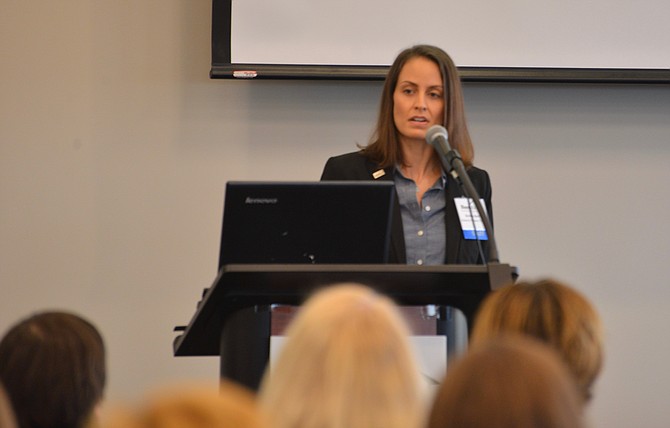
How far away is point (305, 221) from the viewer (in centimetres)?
245

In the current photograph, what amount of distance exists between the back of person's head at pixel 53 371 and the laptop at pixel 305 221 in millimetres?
816

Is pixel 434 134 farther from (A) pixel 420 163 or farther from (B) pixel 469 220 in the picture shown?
(A) pixel 420 163

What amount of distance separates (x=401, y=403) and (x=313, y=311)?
0.14m

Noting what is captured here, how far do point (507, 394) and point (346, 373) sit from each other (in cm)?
21

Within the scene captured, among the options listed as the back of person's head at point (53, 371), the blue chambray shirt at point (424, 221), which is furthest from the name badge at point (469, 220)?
the back of person's head at point (53, 371)

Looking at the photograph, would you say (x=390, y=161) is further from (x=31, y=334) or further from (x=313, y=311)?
(x=313, y=311)

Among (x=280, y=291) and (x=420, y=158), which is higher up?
(x=420, y=158)

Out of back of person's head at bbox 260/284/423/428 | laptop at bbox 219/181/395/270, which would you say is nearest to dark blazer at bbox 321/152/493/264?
laptop at bbox 219/181/395/270

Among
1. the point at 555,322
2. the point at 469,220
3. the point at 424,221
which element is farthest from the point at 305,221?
the point at 555,322

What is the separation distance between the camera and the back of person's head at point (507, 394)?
987 millimetres

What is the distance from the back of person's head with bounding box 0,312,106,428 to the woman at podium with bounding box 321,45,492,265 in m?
1.60

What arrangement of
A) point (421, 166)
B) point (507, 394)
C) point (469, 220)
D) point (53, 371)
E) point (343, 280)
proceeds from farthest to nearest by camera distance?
point (421, 166), point (469, 220), point (343, 280), point (53, 371), point (507, 394)

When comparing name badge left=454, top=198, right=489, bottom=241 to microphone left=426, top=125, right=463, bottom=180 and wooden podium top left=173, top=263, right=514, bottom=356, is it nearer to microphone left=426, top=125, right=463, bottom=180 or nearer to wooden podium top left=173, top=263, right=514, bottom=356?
microphone left=426, top=125, right=463, bottom=180

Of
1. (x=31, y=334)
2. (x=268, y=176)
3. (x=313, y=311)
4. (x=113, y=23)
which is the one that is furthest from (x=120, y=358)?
(x=313, y=311)
